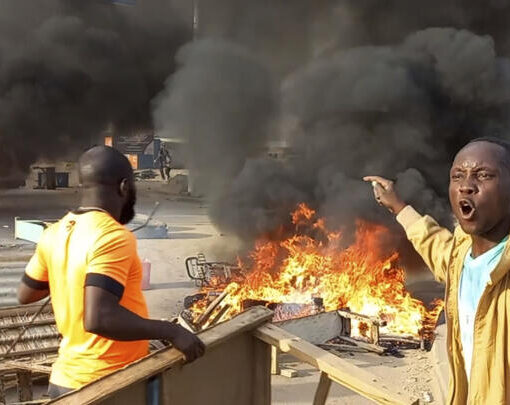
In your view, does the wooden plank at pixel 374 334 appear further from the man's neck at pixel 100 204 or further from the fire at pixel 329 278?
the man's neck at pixel 100 204

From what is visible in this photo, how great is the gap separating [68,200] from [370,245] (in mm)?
12647

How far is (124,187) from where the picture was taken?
1.98m

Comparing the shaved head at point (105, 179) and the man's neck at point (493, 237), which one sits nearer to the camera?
the man's neck at point (493, 237)

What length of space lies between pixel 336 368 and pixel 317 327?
5112mm

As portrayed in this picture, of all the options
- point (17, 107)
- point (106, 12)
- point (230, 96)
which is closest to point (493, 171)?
point (230, 96)

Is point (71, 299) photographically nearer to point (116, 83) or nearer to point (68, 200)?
point (116, 83)

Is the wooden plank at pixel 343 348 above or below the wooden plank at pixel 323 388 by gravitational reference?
below

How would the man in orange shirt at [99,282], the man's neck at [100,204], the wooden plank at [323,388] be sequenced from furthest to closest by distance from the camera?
1. the wooden plank at [323,388]
2. the man's neck at [100,204]
3. the man in orange shirt at [99,282]

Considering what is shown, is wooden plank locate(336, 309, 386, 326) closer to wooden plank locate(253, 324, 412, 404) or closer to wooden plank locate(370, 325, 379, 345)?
wooden plank locate(370, 325, 379, 345)

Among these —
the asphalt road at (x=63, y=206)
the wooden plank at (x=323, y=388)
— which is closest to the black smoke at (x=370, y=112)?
the asphalt road at (x=63, y=206)

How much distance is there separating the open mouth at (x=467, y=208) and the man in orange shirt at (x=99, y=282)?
859 mm

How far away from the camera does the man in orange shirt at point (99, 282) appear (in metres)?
1.75

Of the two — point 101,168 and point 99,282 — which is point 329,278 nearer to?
point 101,168

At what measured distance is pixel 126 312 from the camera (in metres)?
1.76
